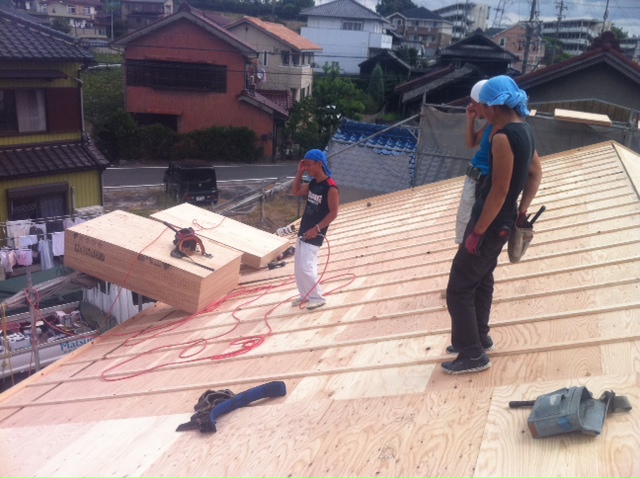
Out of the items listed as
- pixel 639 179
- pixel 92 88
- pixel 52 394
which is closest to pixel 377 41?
pixel 92 88

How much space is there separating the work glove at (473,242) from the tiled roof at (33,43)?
1114 centimetres

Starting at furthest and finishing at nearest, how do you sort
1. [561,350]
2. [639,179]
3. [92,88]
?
[92,88] → [639,179] → [561,350]

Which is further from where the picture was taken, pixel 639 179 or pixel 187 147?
pixel 187 147

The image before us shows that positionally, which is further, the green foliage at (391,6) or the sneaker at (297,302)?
the green foliage at (391,6)

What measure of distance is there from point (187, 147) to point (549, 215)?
21448 mm

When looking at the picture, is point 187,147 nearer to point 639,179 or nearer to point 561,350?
point 639,179

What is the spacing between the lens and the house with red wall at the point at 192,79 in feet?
83.7

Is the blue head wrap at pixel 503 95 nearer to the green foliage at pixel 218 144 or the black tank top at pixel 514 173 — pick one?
the black tank top at pixel 514 173

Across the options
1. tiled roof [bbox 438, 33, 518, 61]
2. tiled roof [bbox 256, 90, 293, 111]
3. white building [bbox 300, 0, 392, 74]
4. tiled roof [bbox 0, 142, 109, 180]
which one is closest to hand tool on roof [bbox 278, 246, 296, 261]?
tiled roof [bbox 0, 142, 109, 180]

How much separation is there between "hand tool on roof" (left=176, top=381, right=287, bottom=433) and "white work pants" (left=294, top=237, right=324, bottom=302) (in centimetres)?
166

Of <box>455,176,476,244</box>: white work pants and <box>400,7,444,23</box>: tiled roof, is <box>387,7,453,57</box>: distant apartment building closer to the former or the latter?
<box>400,7,444,23</box>: tiled roof

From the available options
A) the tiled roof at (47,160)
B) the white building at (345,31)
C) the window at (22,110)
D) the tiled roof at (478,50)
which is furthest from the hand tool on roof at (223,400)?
the white building at (345,31)

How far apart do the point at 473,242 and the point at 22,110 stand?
11.7 meters

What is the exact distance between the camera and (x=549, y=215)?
6.03 m
